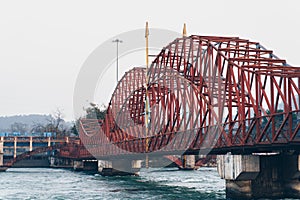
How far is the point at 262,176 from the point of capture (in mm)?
52438

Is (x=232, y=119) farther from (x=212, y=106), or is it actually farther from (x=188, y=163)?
(x=188, y=163)

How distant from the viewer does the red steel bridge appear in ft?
158

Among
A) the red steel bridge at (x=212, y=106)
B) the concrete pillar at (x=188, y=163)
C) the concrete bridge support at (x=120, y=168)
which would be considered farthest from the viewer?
the concrete pillar at (x=188, y=163)

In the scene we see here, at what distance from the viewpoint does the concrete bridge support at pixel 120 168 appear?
11538 cm

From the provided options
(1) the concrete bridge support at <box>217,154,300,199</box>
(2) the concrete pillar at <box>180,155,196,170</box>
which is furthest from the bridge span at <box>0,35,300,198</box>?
(2) the concrete pillar at <box>180,155,196,170</box>

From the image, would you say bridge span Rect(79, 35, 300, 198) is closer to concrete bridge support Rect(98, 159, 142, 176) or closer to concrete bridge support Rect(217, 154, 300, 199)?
concrete bridge support Rect(217, 154, 300, 199)

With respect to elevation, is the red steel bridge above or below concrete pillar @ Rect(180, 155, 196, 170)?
above

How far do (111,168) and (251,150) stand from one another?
67.5 m

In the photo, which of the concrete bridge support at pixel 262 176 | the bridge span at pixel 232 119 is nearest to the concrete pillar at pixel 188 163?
the bridge span at pixel 232 119

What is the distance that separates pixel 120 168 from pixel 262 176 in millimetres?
66588

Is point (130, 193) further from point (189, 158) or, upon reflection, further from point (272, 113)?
point (189, 158)

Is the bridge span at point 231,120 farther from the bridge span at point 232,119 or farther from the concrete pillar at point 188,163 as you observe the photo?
the concrete pillar at point 188,163

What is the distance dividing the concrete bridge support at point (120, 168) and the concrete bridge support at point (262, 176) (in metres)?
62.7

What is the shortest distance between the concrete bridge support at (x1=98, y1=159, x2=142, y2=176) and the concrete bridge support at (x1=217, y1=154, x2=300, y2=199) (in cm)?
6275
